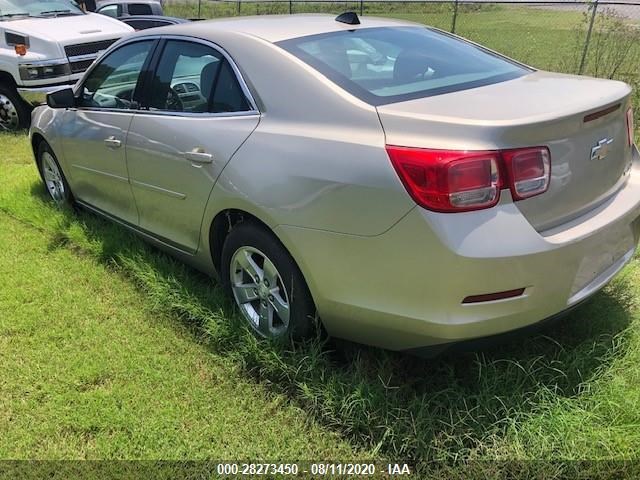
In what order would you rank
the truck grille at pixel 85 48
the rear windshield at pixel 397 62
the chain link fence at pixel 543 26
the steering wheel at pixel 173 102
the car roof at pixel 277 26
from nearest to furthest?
the rear windshield at pixel 397 62
the car roof at pixel 277 26
the steering wheel at pixel 173 102
the truck grille at pixel 85 48
the chain link fence at pixel 543 26

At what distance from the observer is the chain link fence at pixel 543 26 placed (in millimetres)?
8523

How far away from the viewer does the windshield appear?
337 inches

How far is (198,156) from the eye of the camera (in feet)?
10.1

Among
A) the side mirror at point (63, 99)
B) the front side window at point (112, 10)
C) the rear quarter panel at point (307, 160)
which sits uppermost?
the rear quarter panel at point (307, 160)

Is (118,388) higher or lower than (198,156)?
lower

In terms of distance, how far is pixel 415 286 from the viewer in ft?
7.64

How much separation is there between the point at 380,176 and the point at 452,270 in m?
0.45

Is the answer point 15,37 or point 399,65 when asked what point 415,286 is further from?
point 15,37

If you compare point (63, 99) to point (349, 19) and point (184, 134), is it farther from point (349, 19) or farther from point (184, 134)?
point (349, 19)

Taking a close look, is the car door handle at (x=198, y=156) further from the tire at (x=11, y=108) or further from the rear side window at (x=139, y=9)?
the rear side window at (x=139, y=9)

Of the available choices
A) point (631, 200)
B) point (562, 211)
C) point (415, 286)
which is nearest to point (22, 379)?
point (415, 286)

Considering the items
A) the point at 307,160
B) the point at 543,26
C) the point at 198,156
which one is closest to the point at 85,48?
the point at 198,156

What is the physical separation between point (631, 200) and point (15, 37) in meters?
8.10

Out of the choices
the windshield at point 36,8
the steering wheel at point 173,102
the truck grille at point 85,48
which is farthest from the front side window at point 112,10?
the steering wheel at point 173,102
